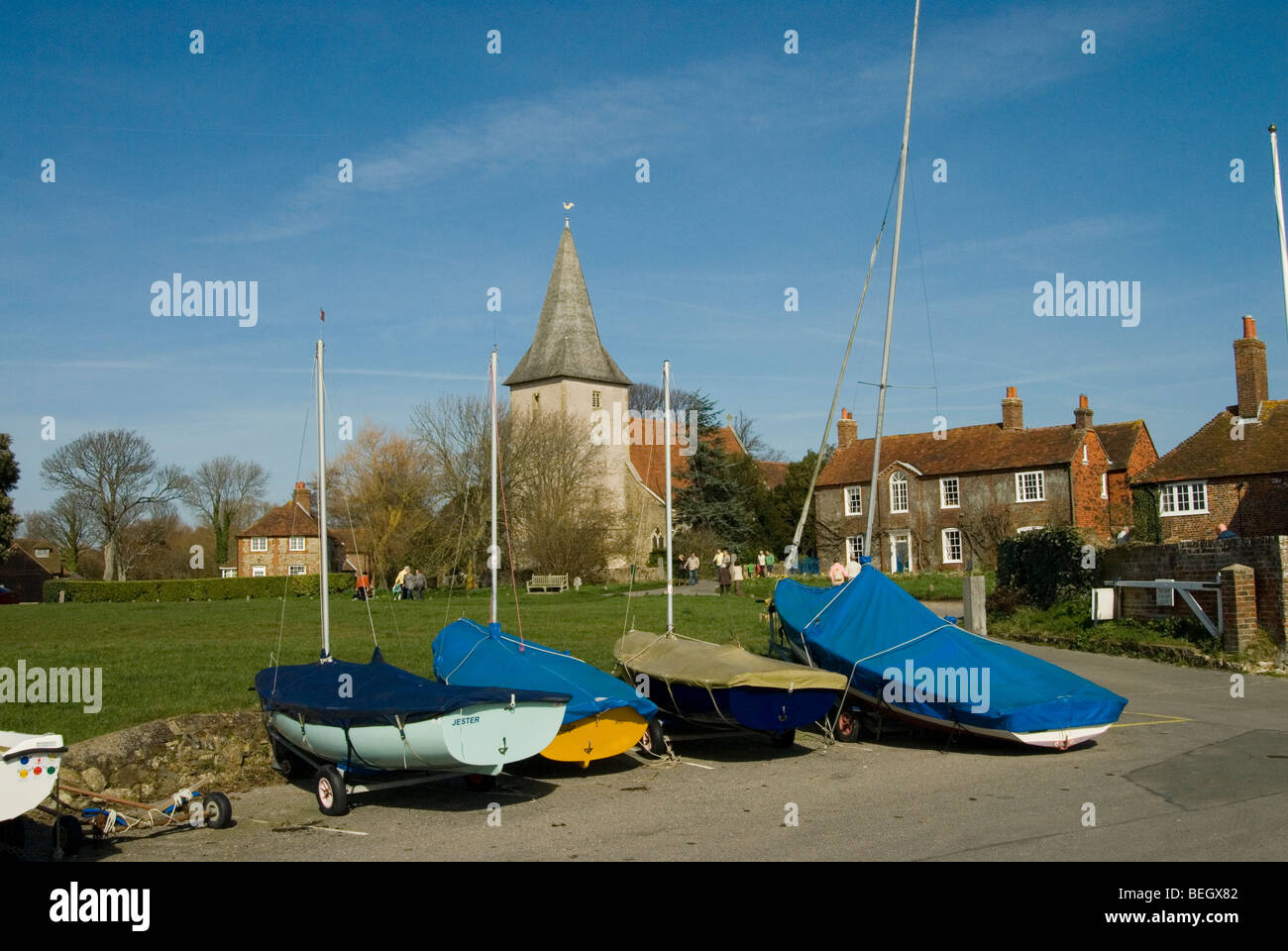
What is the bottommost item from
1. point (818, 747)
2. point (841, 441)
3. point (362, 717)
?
point (818, 747)

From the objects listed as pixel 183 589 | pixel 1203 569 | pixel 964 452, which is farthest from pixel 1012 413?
pixel 183 589

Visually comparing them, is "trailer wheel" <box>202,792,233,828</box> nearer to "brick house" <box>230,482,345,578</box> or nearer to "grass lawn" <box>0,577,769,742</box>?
"grass lawn" <box>0,577,769,742</box>

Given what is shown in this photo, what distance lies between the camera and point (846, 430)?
6681 cm

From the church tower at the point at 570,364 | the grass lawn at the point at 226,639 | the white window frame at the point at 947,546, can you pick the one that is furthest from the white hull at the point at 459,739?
the church tower at the point at 570,364

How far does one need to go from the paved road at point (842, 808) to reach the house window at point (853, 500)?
46823 mm

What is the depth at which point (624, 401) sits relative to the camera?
263 feet

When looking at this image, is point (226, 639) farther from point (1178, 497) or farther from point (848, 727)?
point (1178, 497)

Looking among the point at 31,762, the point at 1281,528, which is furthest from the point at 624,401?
the point at 31,762

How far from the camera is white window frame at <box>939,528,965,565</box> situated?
57.9 metres

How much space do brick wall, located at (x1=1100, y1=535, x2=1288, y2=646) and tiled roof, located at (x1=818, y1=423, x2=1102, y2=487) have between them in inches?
1267

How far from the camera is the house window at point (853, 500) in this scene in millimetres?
61531

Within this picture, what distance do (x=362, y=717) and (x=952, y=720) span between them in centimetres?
714

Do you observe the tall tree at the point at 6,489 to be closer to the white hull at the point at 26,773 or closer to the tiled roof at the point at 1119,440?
the white hull at the point at 26,773
